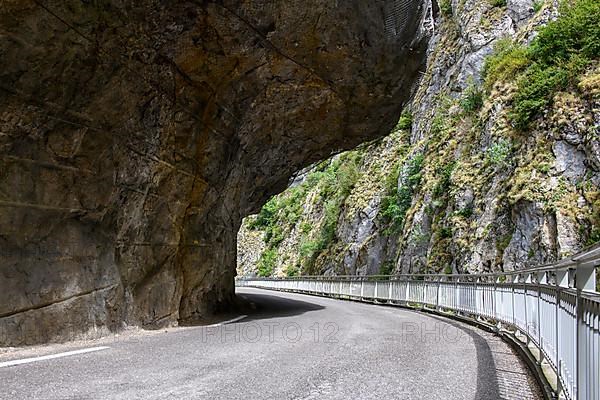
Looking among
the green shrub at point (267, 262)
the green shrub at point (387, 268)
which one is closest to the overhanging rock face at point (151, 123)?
the green shrub at point (387, 268)

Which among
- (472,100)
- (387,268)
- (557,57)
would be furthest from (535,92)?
(387,268)

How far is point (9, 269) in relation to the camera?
821cm

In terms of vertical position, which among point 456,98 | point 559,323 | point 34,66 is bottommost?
point 559,323

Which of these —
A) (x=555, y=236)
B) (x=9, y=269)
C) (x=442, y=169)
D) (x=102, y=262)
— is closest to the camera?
(x=9, y=269)

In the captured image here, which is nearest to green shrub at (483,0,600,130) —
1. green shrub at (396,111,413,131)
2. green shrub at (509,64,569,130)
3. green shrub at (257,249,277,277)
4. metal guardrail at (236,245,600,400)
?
green shrub at (509,64,569,130)

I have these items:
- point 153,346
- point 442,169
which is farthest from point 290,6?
point 442,169

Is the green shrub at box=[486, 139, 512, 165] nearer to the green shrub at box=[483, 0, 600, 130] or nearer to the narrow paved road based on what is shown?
the green shrub at box=[483, 0, 600, 130]

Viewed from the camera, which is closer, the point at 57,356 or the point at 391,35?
the point at 57,356

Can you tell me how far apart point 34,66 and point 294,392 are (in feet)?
19.8

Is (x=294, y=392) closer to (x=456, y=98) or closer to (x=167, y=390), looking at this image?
(x=167, y=390)

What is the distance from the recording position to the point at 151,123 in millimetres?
10992

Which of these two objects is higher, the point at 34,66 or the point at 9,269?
the point at 34,66

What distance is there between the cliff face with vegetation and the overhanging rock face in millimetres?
7168

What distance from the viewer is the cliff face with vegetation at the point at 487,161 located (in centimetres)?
1939
